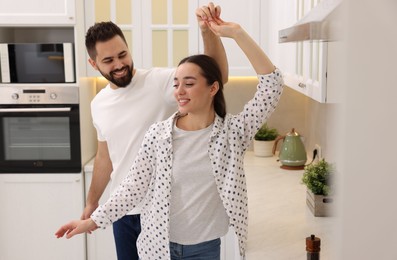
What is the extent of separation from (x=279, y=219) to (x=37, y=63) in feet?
6.04

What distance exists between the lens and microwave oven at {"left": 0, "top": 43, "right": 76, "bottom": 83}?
3.23 meters

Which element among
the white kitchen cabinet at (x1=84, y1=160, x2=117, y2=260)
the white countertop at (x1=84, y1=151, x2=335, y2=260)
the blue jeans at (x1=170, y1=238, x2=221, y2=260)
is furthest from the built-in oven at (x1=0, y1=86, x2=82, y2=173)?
the blue jeans at (x1=170, y1=238, x2=221, y2=260)

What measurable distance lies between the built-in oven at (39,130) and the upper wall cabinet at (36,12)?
389 millimetres

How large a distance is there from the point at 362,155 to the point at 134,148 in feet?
5.89

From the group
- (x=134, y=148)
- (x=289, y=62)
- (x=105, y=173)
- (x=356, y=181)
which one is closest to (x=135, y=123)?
(x=134, y=148)

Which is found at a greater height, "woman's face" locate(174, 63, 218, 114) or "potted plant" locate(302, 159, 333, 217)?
"woman's face" locate(174, 63, 218, 114)

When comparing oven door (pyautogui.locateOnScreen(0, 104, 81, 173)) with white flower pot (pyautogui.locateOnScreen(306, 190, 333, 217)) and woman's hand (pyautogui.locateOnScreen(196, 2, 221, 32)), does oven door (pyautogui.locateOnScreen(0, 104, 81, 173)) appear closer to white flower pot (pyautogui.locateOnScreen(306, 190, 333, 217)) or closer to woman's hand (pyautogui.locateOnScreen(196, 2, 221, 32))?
white flower pot (pyautogui.locateOnScreen(306, 190, 333, 217))

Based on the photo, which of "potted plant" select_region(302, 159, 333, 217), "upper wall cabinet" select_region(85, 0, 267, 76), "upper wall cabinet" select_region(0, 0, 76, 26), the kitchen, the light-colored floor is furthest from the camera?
"upper wall cabinet" select_region(85, 0, 267, 76)

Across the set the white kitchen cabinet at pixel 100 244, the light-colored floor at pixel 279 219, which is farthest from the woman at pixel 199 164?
the white kitchen cabinet at pixel 100 244

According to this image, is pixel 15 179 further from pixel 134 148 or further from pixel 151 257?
pixel 151 257

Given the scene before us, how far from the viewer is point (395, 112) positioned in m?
0.24

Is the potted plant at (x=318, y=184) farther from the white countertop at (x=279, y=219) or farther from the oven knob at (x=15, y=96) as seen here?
the oven knob at (x=15, y=96)

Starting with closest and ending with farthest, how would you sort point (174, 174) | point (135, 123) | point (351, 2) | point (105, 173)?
point (351, 2)
point (174, 174)
point (135, 123)
point (105, 173)

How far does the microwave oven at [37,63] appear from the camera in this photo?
3229mm
